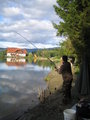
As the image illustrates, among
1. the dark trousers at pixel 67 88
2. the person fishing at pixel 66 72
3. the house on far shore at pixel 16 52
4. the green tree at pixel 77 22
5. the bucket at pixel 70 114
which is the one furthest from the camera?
the house on far shore at pixel 16 52

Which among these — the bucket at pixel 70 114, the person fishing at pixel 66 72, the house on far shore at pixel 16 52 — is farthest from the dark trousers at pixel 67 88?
the house on far shore at pixel 16 52

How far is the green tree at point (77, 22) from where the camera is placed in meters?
17.0

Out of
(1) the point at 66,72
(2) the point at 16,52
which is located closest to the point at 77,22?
(1) the point at 66,72

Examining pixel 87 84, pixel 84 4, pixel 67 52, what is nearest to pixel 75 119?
pixel 87 84

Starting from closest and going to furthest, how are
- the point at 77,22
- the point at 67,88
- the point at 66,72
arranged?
the point at 66,72, the point at 67,88, the point at 77,22

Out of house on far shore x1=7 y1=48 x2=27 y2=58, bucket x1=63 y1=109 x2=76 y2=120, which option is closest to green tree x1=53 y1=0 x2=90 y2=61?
bucket x1=63 y1=109 x2=76 y2=120

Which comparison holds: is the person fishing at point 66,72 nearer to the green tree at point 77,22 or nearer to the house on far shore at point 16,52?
the green tree at point 77,22

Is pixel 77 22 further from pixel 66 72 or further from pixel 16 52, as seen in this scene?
pixel 16 52

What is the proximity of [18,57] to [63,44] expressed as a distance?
10558 cm

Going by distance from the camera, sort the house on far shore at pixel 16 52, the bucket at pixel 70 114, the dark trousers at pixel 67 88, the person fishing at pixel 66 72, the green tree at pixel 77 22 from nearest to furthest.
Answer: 1. the bucket at pixel 70 114
2. the person fishing at pixel 66 72
3. the dark trousers at pixel 67 88
4. the green tree at pixel 77 22
5. the house on far shore at pixel 16 52

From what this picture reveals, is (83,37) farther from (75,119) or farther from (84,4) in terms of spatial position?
(75,119)

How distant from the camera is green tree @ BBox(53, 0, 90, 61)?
55.7ft

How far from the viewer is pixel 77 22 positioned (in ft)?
62.0

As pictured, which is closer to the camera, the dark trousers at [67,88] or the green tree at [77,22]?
the dark trousers at [67,88]
